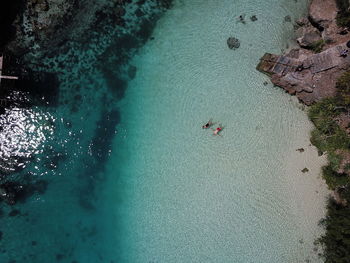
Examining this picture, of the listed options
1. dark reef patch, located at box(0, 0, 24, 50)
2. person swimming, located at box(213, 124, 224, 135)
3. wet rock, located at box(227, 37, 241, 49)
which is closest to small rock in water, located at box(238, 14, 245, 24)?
wet rock, located at box(227, 37, 241, 49)

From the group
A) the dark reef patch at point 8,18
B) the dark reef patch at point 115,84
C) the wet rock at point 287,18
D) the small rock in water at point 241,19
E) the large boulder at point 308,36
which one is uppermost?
the dark reef patch at point 8,18

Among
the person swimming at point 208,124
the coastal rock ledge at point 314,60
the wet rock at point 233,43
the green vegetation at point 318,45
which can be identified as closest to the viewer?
the coastal rock ledge at point 314,60

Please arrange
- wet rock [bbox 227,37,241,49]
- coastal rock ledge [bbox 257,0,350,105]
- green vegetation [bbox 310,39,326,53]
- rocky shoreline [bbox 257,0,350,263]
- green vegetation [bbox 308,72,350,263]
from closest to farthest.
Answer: green vegetation [bbox 308,72,350,263] < rocky shoreline [bbox 257,0,350,263] < coastal rock ledge [bbox 257,0,350,105] < green vegetation [bbox 310,39,326,53] < wet rock [bbox 227,37,241,49]

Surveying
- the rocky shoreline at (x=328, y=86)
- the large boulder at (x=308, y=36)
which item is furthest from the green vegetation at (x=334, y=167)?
the large boulder at (x=308, y=36)

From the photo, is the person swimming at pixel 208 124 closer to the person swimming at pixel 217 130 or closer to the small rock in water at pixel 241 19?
the person swimming at pixel 217 130

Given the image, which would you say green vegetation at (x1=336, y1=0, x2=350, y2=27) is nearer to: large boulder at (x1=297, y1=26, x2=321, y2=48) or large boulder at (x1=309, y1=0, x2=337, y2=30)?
large boulder at (x1=309, y1=0, x2=337, y2=30)
